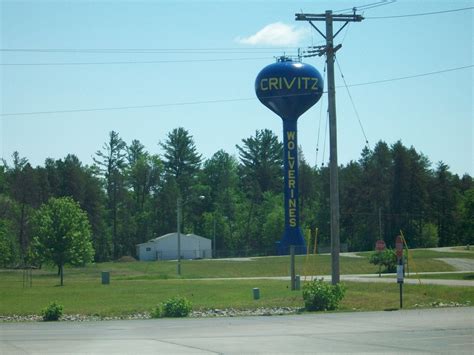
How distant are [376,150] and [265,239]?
75.7ft

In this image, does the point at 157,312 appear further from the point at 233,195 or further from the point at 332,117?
the point at 233,195

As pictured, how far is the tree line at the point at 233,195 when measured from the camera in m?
114

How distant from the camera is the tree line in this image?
11350cm

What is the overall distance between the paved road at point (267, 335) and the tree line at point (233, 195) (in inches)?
3148

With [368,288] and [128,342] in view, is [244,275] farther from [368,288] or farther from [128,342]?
[128,342]

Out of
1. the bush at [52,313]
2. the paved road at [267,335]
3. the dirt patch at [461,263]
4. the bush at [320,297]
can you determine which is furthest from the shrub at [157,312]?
the dirt patch at [461,263]

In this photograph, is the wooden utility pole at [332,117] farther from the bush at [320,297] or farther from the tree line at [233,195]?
the tree line at [233,195]

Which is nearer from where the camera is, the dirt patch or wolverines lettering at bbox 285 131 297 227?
wolverines lettering at bbox 285 131 297 227

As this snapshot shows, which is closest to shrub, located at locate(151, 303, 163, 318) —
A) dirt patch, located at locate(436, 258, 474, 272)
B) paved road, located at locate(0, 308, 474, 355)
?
paved road, located at locate(0, 308, 474, 355)

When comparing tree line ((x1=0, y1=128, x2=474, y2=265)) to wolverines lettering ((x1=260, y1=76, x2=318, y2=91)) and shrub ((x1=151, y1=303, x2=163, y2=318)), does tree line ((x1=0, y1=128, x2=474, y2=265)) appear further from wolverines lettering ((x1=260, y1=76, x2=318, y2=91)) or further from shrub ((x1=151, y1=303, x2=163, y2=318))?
shrub ((x1=151, y1=303, x2=163, y2=318))

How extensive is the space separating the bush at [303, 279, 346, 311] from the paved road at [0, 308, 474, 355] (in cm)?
285

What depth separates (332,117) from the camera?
31.9 metres

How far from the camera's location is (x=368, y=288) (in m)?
39.2

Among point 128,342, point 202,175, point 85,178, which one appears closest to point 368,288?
point 128,342
